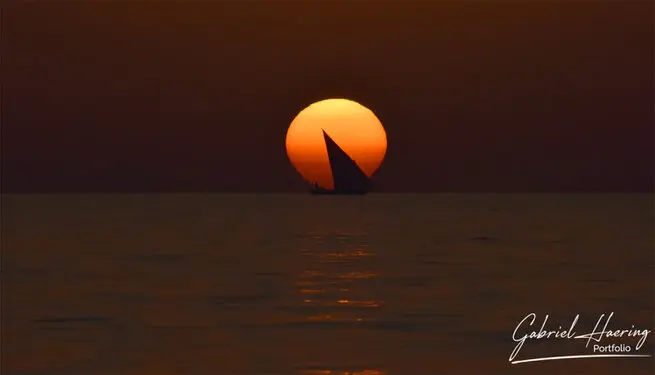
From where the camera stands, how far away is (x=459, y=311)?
27.6 meters

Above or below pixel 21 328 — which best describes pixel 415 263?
above

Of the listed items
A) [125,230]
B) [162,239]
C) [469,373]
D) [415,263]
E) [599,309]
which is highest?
[125,230]

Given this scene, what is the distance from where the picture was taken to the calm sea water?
21.5 meters

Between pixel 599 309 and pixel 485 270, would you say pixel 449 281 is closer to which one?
pixel 485 270

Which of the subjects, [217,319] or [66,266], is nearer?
[217,319]

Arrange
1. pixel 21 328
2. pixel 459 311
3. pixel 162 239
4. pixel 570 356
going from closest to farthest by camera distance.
Result: pixel 570 356 → pixel 21 328 → pixel 459 311 → pixel 162 239

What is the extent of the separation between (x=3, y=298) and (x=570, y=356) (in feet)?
45.9

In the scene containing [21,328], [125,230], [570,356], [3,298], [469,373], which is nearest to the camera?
[469,373]

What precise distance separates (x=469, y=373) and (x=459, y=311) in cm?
728

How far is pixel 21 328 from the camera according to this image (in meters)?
25.2

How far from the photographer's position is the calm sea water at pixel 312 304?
70.7ft

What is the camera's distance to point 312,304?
29.0m

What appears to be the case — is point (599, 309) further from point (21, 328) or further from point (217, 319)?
point (21, 328)

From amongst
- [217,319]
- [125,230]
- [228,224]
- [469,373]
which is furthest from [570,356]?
[228,224]
